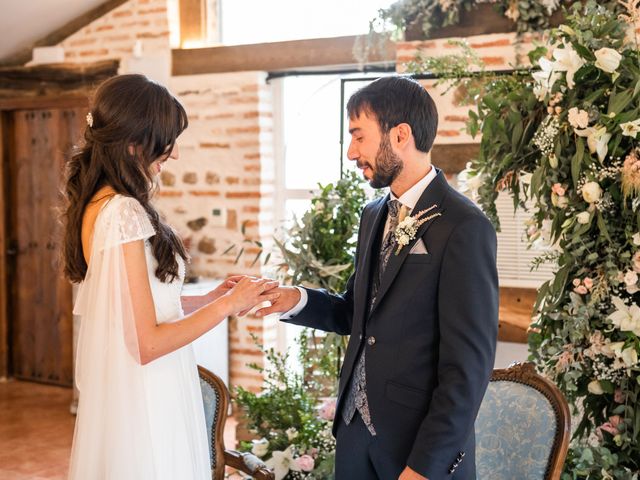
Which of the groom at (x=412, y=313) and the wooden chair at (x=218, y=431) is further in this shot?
the wooden chair at (x=218, y=431)

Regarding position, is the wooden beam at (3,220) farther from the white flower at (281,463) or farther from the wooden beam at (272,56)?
the white flower at (281,463)

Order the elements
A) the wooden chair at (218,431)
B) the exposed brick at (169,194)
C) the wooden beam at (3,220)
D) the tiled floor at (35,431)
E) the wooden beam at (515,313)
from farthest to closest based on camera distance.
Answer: the wooden beam at (3,220) → the exposed brick at (169,194) → the tiled floor at (35,431) → the wooden beam at (515,313) → the wooden chair at (218,431)

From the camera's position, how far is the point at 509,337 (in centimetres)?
427

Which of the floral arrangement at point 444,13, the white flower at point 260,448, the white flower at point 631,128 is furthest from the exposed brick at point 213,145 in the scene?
the white flower at point 631,128

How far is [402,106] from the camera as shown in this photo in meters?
2.11

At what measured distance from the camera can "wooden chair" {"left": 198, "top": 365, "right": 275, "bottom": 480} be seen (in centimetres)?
270

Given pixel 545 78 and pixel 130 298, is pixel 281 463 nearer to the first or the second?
pixel 130 298

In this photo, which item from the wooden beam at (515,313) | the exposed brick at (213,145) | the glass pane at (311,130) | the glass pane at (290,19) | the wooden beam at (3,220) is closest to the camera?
the wooden beam at (515,313)

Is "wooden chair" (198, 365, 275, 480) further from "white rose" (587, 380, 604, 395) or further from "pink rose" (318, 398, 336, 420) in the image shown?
"white rose" (587, 380, 604, 395)

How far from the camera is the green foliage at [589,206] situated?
2607 millimetres

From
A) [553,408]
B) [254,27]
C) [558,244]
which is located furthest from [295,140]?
[553,408]

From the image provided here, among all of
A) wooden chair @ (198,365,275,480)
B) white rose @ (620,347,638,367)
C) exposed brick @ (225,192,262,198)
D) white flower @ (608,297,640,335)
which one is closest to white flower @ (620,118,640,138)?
white flower @ (608,297,640,335)

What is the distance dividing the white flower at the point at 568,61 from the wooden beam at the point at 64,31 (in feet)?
14.0

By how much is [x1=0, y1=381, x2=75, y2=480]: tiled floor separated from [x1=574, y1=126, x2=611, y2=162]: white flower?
352 cm
